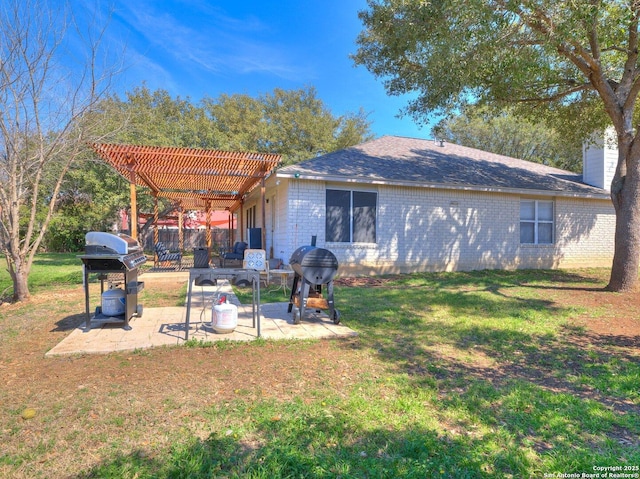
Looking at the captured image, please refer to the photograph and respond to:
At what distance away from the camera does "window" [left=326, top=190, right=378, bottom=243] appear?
34.7 feet

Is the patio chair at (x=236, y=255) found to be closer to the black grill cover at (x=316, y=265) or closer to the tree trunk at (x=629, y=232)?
the black grill cover at (x=316, y=265)

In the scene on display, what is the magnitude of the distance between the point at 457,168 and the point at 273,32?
11022mm

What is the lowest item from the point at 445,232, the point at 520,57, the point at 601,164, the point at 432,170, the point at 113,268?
the point at 113,268

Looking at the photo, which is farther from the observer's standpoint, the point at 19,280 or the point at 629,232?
the point at 629,232

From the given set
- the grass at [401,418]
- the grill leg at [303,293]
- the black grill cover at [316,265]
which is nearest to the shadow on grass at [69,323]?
the grass at [401,418]

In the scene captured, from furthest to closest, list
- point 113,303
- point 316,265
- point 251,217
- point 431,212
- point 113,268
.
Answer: point 251,217 → point 431,212 → point 316,265 → point 113,303 → point 113,268

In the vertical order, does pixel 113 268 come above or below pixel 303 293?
above

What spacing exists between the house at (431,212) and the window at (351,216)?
29mm

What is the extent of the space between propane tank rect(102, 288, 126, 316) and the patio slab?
223 millimetres

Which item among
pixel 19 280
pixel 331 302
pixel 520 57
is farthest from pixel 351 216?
pixel 19 280

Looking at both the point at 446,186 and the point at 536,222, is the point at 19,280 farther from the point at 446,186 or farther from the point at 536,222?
the point at 536,222

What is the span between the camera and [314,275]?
5.38 meters

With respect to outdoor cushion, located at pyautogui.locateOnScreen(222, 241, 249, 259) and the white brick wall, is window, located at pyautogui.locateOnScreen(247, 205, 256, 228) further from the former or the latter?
the white brick wall

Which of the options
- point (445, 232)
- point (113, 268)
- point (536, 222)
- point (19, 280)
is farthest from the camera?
point (536, 222)
